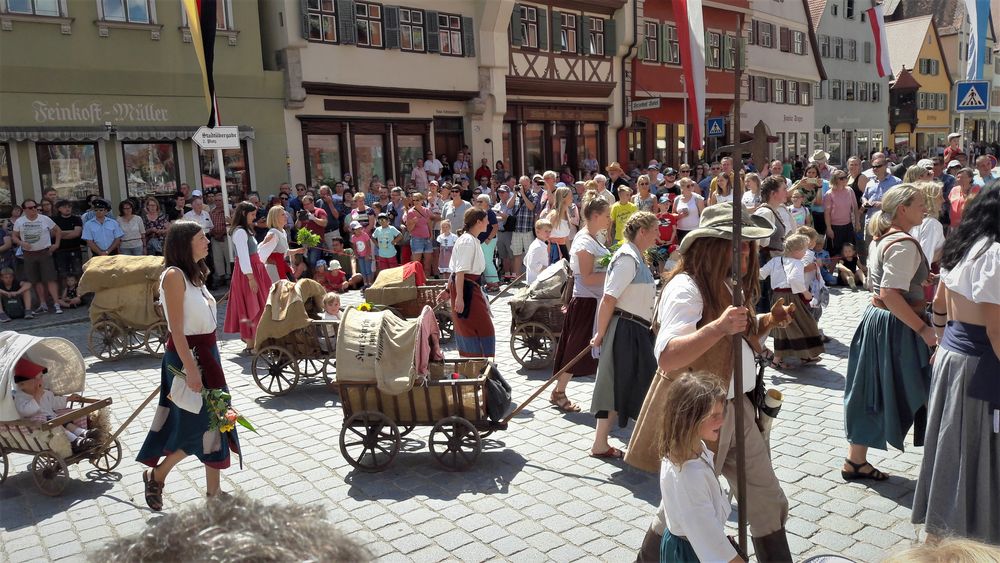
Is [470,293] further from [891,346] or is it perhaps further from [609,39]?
[609,39]

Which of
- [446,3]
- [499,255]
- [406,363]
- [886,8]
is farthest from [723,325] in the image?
[886,8]

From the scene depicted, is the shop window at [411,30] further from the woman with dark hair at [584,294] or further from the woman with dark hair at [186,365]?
the woman with dark hair at [186,365]

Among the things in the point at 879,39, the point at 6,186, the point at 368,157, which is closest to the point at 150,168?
the point at 6,186

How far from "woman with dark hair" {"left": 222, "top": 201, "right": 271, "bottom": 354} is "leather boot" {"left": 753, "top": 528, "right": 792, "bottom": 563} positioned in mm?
6875

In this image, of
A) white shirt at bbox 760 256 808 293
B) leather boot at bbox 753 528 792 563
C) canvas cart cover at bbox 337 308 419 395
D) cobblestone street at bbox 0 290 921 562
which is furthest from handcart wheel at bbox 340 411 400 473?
white shirt at bbox 760 256 808 293

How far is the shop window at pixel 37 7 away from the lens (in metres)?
15.6

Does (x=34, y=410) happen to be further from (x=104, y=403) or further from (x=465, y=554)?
(x=465, y=554)

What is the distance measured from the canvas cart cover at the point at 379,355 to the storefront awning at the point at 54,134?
1352cm

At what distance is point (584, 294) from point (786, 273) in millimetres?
2759

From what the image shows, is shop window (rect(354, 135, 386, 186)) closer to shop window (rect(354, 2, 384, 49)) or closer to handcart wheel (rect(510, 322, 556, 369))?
shop window (rect(354, 2, 384, 49))

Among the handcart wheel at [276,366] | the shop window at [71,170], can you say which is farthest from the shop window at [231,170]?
the handcart wheel at [276,366]

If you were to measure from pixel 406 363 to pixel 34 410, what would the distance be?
109 inches

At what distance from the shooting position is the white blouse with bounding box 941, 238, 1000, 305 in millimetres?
3510

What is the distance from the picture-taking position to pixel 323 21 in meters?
20.4
